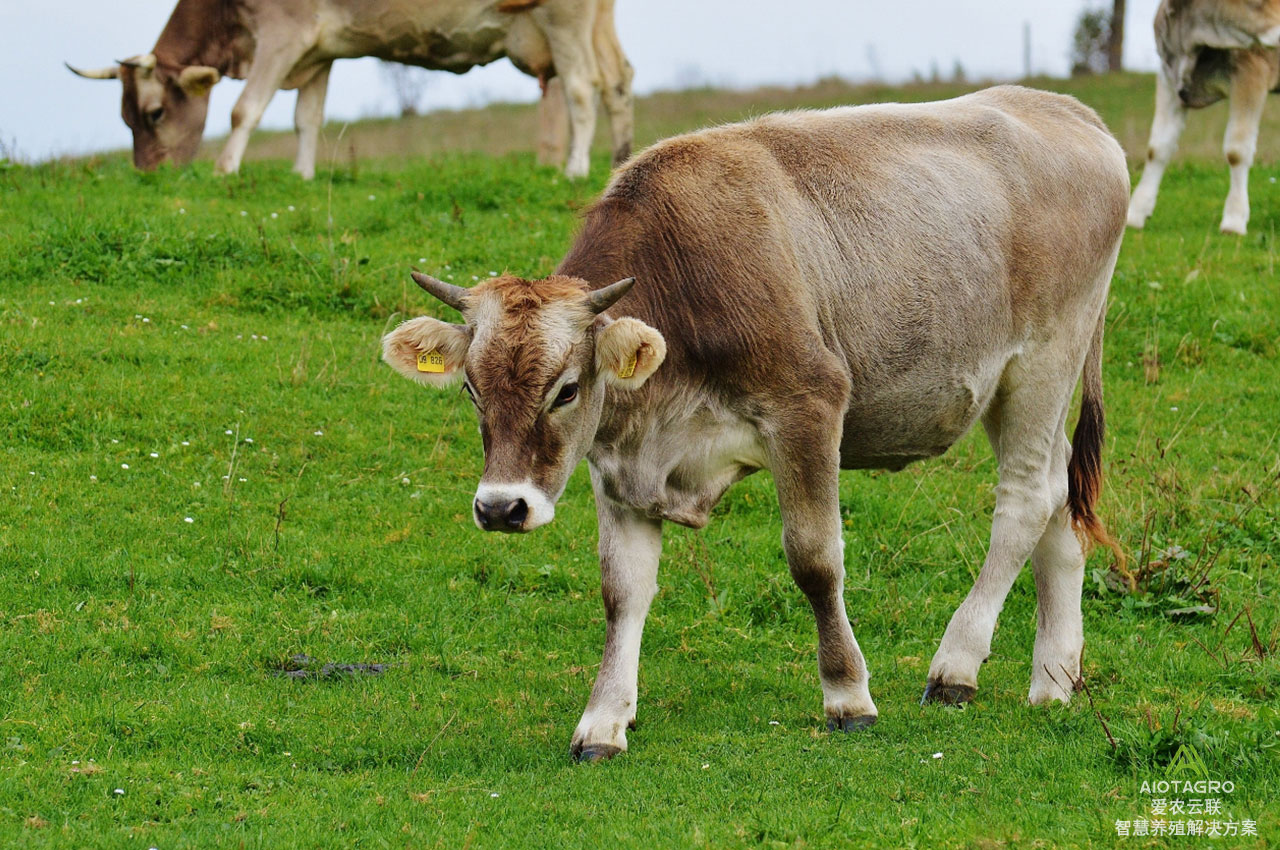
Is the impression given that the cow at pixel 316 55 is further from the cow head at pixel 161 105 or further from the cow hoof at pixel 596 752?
the cow hoof at pixel 596 752

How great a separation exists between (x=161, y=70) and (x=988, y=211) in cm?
1235

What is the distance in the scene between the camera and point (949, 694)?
703 centimetres

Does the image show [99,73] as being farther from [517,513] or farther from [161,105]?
[517,513]

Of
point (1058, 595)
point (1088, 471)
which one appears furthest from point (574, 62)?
point (1058, 595)

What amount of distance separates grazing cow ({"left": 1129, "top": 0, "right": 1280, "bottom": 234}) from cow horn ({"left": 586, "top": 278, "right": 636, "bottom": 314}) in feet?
34.3

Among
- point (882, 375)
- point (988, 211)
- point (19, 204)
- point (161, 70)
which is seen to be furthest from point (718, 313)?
point (161, 70)

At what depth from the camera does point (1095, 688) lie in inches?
286

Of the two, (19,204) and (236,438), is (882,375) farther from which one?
(19,204)

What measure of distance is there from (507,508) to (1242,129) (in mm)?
11687

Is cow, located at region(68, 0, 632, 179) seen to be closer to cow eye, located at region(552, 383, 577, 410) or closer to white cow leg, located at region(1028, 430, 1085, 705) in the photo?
white cow leg, located at region(1028, 430, 1085, 705)

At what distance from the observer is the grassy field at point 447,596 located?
18.3 feet

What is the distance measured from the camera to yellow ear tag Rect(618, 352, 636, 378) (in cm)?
598

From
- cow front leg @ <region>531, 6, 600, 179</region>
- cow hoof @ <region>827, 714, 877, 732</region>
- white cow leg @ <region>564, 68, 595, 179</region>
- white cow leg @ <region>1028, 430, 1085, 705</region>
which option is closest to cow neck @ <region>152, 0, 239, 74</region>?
cow front leg @ <region>531, 6, 600, 179</region>

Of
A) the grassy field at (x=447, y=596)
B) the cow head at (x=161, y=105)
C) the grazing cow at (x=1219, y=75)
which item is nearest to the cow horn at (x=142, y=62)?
the cow head at (x=161, y=105)
